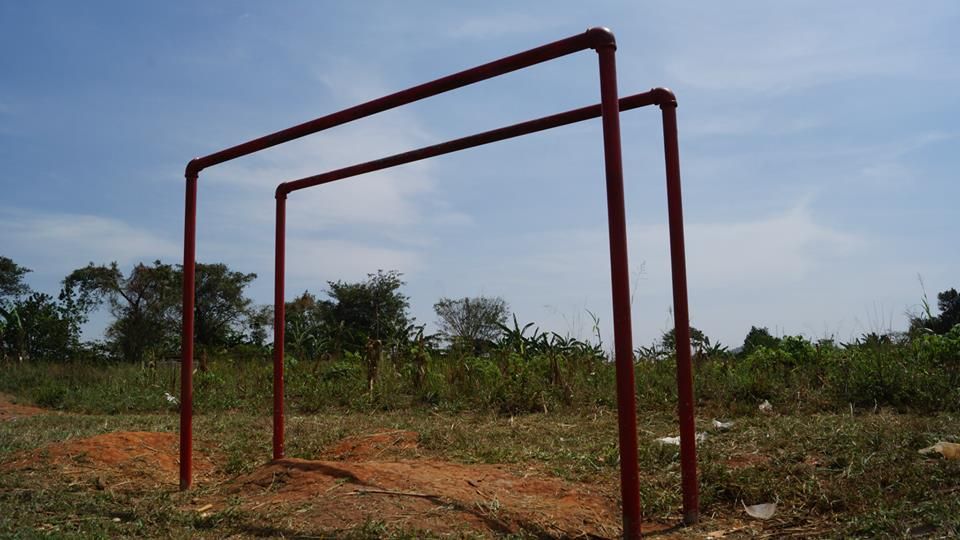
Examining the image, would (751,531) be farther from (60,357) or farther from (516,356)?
(60,357)

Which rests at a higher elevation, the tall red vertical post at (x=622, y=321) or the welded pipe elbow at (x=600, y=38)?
the welded pipe elbow at (x=600, y=38)

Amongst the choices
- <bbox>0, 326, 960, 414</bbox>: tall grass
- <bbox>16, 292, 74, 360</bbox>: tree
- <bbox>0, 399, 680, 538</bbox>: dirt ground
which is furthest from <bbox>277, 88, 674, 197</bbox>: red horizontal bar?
<bbox>16, 292, 74, 360</bbox>: tree

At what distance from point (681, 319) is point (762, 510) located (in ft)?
2.85

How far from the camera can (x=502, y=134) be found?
371 centimetres

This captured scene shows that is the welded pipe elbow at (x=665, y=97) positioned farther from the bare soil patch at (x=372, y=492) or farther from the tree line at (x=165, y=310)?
the tree line at (x=165, y=310)

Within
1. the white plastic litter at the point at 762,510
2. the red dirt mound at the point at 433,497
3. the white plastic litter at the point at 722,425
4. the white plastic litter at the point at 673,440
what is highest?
the white plastic litter at the point at 722,425

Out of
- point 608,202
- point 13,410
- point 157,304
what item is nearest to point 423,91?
point 608,202

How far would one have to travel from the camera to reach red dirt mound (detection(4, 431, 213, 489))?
4.23m

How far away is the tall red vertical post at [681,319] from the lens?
10.4 ft

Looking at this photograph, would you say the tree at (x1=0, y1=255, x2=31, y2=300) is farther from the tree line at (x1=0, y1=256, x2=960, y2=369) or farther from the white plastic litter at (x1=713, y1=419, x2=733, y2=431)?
the white plastic litter at (x1=713, y1=419, x2=733, y2=431)

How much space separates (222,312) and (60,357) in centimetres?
1074

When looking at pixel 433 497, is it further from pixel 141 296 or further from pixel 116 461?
pixel 141 296

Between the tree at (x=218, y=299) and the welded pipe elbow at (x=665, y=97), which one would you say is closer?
the welded pipe elbow at (x=665, y=97)

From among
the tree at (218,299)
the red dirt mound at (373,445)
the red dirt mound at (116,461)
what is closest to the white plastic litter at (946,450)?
the red dirt mound at (373,445)
